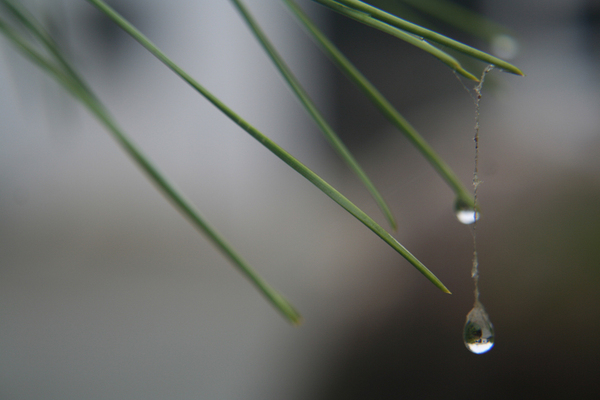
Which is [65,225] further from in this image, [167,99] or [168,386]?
[168,386]

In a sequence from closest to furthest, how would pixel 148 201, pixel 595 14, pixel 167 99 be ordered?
1. pixel 595 14
2. pixel 148 201
3. pixel 167 99

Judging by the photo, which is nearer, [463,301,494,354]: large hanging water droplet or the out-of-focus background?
Result: [463,301,494,354]: large hanging water droplet

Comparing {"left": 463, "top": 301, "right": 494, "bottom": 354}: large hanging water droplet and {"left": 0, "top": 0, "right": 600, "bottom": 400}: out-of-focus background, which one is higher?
{"left": 0, "top": 0, "right": 600, "bottom": 400}: out-of-focus background

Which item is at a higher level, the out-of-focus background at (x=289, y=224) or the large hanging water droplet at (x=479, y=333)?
the out-of-focus background at (x=289, y=224)

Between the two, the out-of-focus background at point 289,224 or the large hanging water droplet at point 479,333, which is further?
the out-of-focus background at point 289,224

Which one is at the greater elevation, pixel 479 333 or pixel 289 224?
pixel 289 224

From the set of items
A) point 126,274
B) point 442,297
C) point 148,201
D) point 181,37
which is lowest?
point 442,297

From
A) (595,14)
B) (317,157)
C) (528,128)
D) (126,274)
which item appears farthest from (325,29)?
(126,274)

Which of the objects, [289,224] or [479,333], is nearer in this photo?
[479,333]
